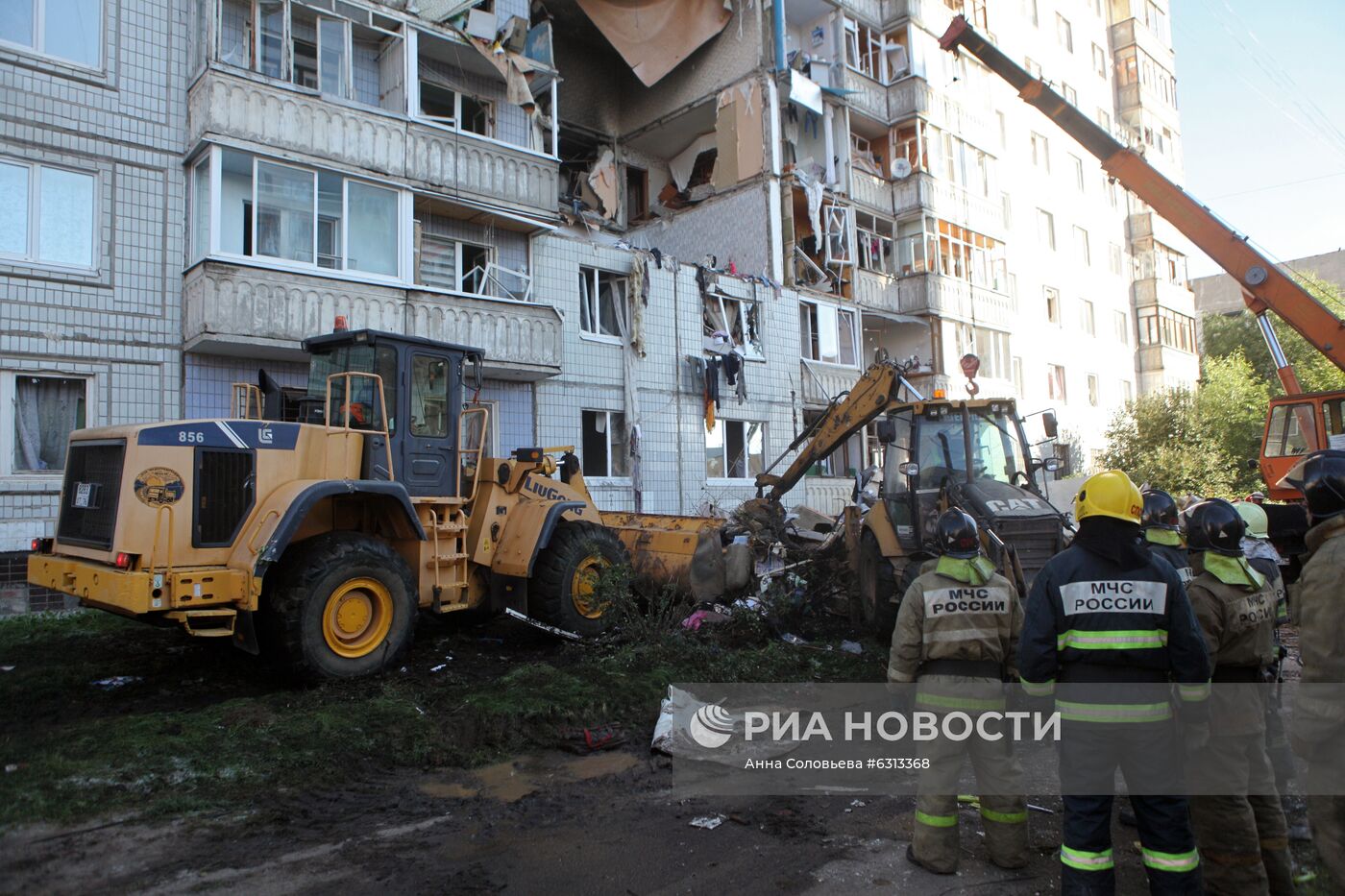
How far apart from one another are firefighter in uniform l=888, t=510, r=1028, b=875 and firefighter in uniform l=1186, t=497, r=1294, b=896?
0.75 m

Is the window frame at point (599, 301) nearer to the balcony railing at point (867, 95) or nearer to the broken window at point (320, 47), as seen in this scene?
the broken window at point (320, 47)

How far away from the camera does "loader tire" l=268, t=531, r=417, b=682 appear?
251 inches

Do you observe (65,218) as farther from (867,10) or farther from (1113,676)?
(867,10)

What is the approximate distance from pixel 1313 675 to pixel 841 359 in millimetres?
18350

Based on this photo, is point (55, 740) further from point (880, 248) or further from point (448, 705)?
point (880, 248)

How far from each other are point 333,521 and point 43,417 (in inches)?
245

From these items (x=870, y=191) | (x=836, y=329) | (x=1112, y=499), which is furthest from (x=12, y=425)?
(x=870, y=191)

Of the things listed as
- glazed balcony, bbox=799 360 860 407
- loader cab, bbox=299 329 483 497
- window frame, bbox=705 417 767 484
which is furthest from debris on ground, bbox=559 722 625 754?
glazed balcony, bbox=799 360 860 407

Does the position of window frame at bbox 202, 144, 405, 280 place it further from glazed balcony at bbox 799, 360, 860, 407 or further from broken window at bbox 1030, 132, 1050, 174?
broken window at bbox 1030, 132, 1050, 174

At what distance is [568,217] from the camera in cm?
1798

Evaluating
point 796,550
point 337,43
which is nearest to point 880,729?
point 796,550

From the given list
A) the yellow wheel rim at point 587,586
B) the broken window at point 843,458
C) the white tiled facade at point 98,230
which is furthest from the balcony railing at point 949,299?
the white tiled facade at point 98,230

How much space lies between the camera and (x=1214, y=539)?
4.06 metres

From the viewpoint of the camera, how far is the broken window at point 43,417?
10852 millimetres
